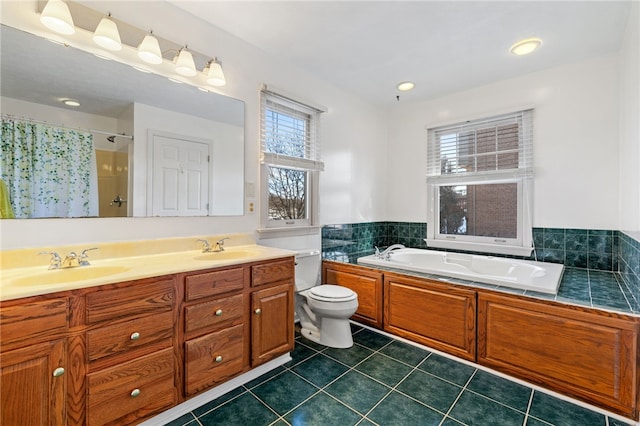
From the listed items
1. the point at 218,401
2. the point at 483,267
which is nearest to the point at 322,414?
the point at 218,401

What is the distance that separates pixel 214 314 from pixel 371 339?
1.46m

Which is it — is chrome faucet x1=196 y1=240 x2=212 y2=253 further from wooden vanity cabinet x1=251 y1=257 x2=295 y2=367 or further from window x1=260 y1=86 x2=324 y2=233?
window x1=260 y1=86 x2=324 y2=233

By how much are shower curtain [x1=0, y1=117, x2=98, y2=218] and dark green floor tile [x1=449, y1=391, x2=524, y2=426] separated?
239 centimetres

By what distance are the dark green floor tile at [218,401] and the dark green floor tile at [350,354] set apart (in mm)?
735

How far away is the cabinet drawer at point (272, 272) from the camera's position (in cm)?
192

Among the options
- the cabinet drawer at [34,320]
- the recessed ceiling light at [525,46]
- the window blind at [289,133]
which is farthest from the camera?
the window blind at [289,133]

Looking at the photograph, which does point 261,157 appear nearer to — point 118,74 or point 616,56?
point 118,74

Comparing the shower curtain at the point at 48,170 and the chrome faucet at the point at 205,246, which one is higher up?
the shower curtain at the point at 48,170

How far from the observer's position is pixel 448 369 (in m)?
2.09

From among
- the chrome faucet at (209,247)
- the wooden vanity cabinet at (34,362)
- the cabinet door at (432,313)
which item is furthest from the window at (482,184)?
the wooden vanity cabinet at (34,362)

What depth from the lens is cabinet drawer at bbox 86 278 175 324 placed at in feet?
4.23

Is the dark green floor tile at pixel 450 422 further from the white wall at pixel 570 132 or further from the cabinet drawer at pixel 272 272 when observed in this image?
the white wall at pixel 570 132

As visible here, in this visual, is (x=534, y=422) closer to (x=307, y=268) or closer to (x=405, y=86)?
(x=307, y=268)

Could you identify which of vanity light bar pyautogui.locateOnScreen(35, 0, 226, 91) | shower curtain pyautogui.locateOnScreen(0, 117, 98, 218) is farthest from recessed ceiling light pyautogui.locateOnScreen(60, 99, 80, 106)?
vanity light bar pyautogui.locateOnScreen(35, 0, 226, 91)
